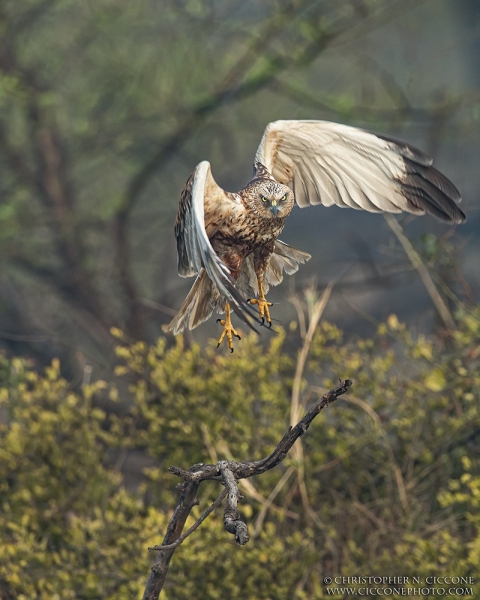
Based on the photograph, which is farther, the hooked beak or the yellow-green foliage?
the yellow-green foliage

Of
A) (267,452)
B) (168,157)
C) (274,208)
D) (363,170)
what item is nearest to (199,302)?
(274,208)

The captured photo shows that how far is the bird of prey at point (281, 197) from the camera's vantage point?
2.84 m

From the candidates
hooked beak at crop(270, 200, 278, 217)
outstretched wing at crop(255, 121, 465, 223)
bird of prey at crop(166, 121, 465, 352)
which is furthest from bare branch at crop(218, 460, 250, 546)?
outstretched wing at crop(255, 121, 465, 223)

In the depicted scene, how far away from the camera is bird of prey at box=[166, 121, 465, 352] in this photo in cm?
284

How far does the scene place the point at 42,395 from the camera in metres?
5.41

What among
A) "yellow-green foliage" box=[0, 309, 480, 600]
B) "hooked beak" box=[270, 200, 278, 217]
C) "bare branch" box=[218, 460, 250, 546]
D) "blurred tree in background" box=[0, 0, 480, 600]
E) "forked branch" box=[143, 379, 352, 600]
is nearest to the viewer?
"bare branch" box=[218, 460, 250, 546]

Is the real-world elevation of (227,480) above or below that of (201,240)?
below

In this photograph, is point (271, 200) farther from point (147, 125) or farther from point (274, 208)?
point (147, 125)

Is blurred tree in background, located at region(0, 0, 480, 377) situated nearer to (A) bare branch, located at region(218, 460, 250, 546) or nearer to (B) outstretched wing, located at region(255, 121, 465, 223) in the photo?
(B) outstretched wing, located at region(255, 121, 465, 223)

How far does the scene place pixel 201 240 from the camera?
101 inches

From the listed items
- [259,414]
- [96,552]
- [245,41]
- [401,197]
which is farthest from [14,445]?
[245,41]

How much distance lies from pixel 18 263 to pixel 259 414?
389cm

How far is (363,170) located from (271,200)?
24.2 inches

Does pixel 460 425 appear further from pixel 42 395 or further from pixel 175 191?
pixel 175 191
